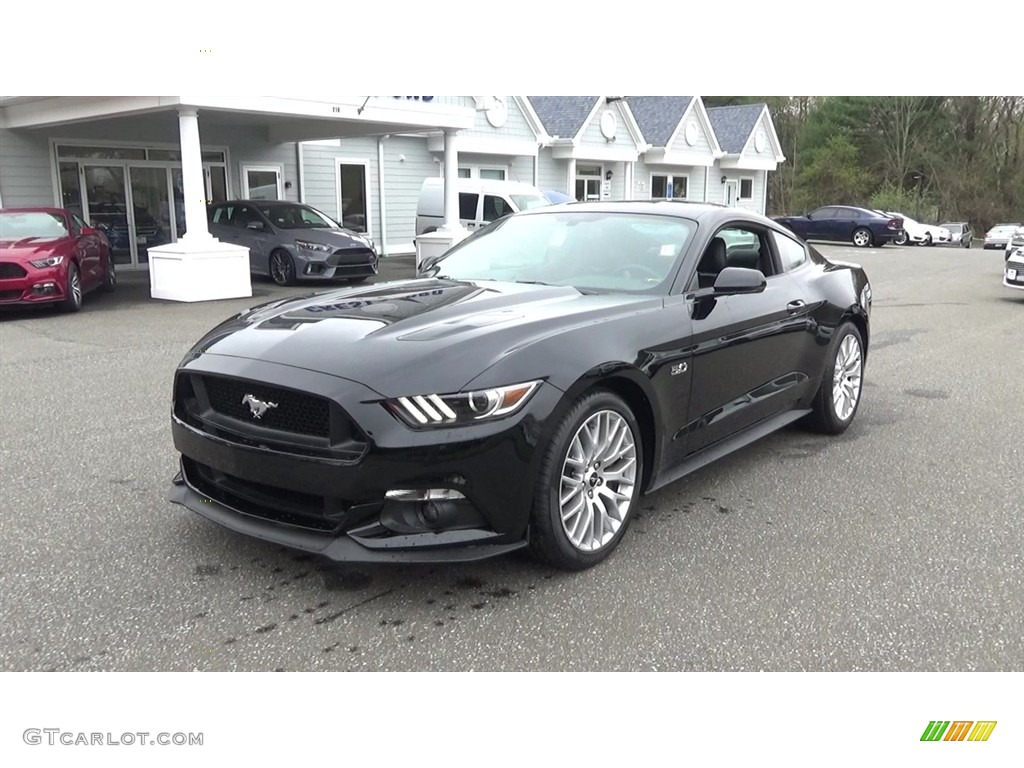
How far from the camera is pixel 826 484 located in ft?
15.7

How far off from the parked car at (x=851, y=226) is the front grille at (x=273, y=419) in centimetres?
3053

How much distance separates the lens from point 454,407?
315cm

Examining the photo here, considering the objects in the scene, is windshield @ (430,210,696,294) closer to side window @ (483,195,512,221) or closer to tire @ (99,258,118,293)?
tire @ (99,258,118,293)

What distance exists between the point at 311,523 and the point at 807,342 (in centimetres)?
327

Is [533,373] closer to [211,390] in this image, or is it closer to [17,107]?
[211,390]

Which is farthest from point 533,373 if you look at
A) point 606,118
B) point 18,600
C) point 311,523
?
point 606,118

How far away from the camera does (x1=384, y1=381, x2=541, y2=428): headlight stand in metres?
3.12

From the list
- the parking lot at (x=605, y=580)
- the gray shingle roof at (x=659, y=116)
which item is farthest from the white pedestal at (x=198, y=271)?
the gray shingle roof at (x=659, y=116)

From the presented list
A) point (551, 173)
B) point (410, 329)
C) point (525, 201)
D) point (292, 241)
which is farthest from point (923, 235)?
point (410, 329)

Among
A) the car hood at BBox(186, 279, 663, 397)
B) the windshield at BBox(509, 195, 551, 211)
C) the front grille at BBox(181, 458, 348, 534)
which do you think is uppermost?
the windshield at BBox(509, 195, 551, 211)

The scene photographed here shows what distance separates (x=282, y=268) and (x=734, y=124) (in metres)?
30.0

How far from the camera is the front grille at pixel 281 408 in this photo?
3.23 meters

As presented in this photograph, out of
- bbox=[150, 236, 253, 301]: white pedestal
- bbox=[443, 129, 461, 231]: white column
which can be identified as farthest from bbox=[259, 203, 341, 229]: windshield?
bbox=[443, 129, 461, 231]: white column

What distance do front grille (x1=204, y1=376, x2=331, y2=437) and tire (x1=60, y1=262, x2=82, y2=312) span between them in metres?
9.65
